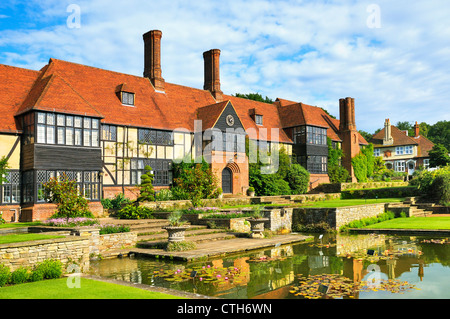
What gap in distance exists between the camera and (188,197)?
27.5 meters

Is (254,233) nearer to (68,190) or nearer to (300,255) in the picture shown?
(300,255)

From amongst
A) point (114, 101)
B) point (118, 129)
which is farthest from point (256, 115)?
point (118, 129)

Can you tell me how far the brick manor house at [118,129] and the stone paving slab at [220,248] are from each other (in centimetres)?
1107

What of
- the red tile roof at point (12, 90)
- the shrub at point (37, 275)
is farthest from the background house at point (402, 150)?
the shrub at point (37, 275)

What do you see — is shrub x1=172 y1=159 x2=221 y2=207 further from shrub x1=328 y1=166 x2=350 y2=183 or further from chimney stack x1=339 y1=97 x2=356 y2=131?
chimney stack x1=339 y1=97 x2=356 y2=131

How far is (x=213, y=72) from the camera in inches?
1528

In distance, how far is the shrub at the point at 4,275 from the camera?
9078 mm

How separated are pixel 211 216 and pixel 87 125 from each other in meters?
10.6

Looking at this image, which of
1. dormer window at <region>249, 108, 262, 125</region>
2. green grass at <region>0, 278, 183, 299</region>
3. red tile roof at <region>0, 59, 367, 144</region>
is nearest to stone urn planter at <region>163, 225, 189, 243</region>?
green grass at <region>0, 278, 183, 299</region>

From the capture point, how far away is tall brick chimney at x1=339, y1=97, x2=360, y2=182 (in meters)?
48.8

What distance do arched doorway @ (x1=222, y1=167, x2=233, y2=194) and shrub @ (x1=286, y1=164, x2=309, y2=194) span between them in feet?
25.4

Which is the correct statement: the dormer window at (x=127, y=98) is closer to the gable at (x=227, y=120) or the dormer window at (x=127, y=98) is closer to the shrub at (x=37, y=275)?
the gable at (x=227, y=120)

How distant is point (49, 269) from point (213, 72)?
102 ft
